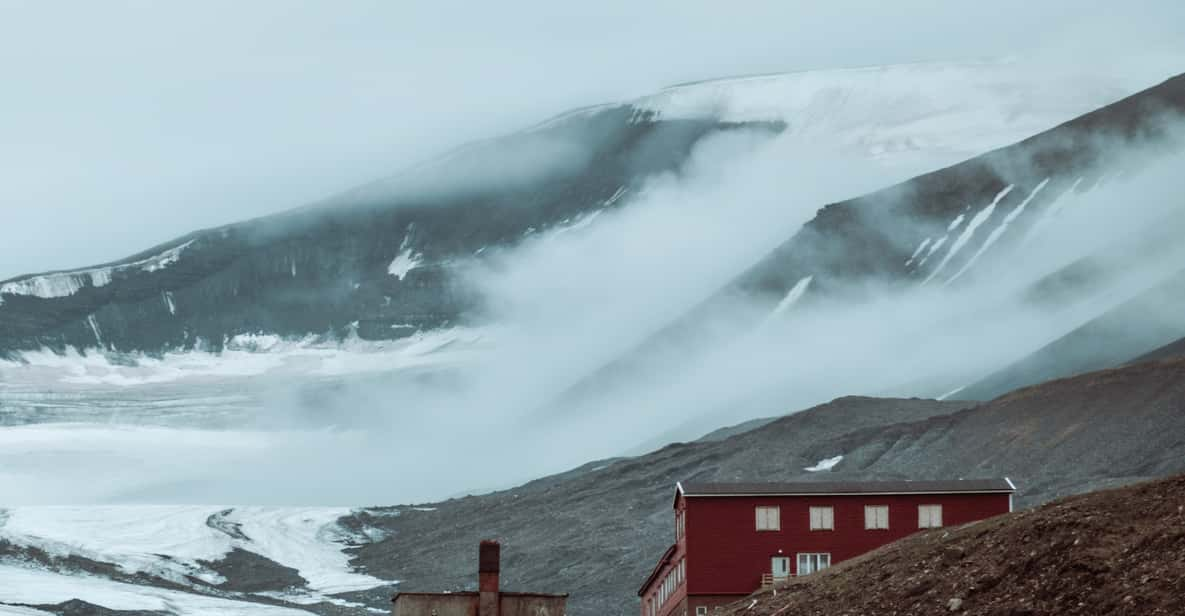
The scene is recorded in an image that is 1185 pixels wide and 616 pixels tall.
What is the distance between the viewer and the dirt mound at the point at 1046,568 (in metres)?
29.1

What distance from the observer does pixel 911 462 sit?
170375 mm

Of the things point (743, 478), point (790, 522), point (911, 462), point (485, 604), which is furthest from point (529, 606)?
point (743, 478)

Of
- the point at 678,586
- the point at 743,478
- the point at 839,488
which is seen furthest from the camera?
the point at 743,478

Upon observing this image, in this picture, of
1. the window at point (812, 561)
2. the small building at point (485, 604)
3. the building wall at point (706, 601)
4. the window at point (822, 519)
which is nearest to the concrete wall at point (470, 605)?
the small building at point (485, 604)

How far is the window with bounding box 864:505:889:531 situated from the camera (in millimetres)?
77812

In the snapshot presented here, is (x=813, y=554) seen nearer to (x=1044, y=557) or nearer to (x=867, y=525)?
(x=867, y=525)

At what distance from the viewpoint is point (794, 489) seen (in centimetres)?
7794

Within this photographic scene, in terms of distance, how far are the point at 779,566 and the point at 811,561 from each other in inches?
48.3

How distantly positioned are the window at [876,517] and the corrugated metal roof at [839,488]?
0.60 m

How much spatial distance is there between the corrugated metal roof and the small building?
51.6 m

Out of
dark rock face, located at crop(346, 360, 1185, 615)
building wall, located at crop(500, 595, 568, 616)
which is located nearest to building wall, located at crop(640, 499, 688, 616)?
dark rock face, located at crop(346, 360, 1185, 615)

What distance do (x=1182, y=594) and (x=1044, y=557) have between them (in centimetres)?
492

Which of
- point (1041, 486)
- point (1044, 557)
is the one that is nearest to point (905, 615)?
point (1044, 557)

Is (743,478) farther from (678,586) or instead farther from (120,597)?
(678,586)
